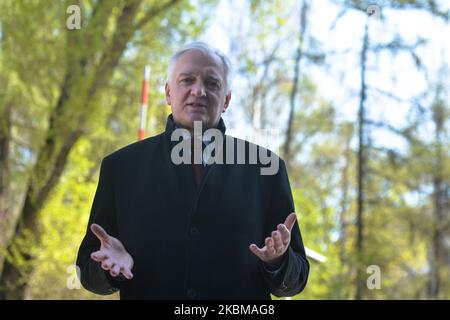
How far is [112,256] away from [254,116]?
45.9 ft

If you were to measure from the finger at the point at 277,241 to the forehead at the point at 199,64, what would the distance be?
0.48 metres

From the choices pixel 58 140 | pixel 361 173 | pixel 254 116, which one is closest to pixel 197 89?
pixel 58 140

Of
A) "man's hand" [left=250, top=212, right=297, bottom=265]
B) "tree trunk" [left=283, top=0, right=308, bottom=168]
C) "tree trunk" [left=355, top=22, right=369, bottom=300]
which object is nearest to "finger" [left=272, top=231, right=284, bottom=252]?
"man's hand" [left=250, top=212, right=297, bottom=265]

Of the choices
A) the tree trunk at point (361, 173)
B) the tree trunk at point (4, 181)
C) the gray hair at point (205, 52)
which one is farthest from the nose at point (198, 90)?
the tree trunk at point (361, 173)

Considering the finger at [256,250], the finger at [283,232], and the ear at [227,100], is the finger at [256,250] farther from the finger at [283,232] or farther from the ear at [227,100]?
the ear at [227,100]

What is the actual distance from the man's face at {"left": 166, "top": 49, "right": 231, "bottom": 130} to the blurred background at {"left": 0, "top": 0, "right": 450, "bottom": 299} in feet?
5.24

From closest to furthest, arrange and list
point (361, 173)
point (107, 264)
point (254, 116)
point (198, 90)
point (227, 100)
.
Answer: point (107, 264)
point (198, 90)
point (227, 100)
point (361, 173)
point (254, 116)

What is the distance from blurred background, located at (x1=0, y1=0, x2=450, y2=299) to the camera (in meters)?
7.73

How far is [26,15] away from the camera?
762 centimetres

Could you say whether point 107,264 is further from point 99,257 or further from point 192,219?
point 192,219

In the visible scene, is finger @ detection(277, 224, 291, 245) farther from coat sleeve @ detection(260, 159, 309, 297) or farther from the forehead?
the forehead

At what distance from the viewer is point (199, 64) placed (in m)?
1.87

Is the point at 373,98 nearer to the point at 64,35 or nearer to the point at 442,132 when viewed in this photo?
the point at 442,132

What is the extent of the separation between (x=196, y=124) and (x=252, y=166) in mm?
188
